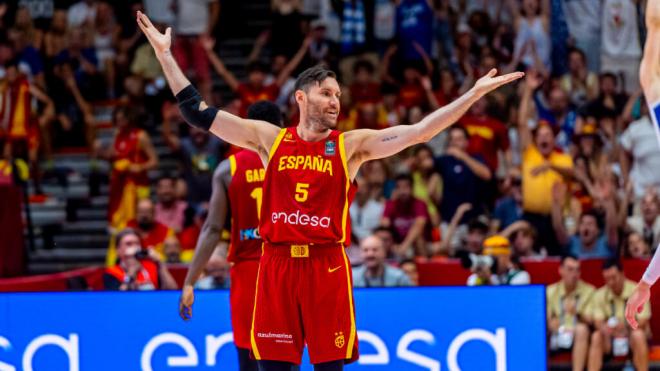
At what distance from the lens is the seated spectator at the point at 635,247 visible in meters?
12.9

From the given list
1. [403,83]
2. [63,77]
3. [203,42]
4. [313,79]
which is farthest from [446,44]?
[313,79]

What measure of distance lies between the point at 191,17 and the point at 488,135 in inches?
182

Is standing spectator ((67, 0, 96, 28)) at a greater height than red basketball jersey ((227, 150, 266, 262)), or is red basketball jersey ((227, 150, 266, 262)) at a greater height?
standing spectator ((67, 0, 96, 28))

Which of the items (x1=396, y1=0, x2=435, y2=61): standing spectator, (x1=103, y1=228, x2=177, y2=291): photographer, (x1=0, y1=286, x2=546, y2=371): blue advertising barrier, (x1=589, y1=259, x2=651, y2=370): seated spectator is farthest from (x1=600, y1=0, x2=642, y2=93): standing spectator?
(x1=0, y1=286, x2=546, y2=371): blue advertising barrier

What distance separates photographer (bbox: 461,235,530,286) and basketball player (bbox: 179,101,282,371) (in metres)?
3.90

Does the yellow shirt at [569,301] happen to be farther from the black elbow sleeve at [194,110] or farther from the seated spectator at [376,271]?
the black elbow sleeve at [194,110]

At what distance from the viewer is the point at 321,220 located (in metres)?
7.01

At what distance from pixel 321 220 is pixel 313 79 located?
76 centimetres

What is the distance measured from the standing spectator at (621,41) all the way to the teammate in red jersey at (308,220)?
1062cm

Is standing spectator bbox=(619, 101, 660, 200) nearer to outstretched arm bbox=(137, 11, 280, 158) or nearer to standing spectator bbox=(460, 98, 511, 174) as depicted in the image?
standing spectator bbox=(460, 98, 511, 174)

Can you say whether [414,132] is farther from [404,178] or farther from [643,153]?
[643,153]

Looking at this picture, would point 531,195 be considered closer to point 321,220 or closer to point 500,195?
point 500,195

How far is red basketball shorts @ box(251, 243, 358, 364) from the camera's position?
23.0 ft

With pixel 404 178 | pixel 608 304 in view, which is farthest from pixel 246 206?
pixel 404 178
